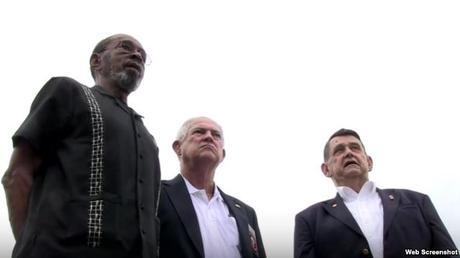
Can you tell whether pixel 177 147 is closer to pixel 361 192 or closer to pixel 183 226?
pixel 183 226

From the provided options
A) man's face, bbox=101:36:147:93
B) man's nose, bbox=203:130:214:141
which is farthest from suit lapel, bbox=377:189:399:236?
man's face, bbox=101:36:147:93

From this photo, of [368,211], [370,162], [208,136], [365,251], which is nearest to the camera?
[365,251]

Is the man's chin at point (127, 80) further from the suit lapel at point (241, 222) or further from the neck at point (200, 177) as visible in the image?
the suit lapel at point (241, 222)

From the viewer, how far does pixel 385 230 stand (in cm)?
422

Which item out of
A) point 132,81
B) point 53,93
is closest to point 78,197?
point 53,93

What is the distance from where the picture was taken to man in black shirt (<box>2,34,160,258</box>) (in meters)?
2.54

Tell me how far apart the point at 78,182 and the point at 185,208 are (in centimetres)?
186

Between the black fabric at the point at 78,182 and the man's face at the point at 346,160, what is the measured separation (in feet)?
8.44

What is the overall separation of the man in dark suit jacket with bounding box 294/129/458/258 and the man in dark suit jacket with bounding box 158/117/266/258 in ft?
2.01

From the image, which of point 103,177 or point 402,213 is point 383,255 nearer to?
point 402,213

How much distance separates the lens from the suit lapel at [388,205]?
14.0 ft

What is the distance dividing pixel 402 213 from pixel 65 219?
3.28 meters

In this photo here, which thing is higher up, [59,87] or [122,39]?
[122,39]

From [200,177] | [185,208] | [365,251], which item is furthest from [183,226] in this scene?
[365,251]
